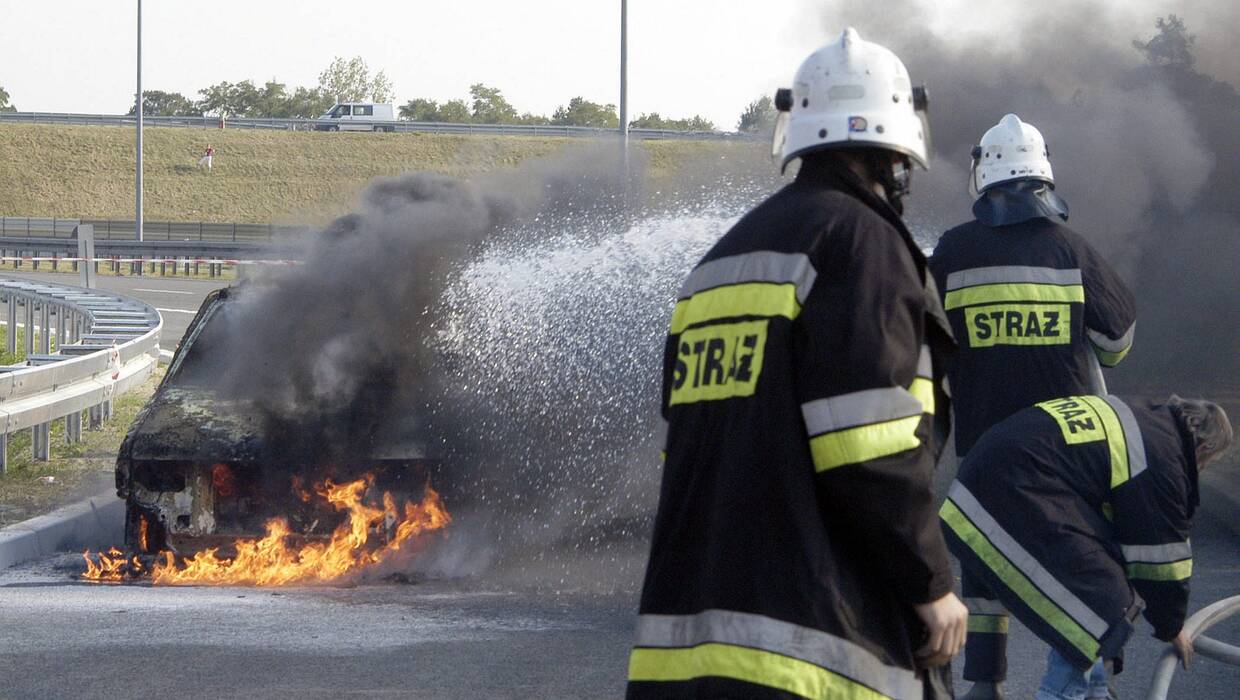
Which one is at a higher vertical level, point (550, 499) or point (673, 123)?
point (673, 123)

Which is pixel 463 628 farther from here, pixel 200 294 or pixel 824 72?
pixel 200 294

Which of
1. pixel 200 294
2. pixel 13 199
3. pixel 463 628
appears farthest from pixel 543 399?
pixel 13 199

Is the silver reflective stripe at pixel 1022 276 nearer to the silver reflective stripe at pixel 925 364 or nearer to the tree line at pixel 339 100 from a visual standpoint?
the silver reflective stripe at pixel 925 364

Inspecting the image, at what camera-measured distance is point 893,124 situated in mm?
2490

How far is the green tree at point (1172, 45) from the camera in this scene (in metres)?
15.1

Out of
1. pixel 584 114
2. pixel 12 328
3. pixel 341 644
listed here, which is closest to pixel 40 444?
pixel 341 644

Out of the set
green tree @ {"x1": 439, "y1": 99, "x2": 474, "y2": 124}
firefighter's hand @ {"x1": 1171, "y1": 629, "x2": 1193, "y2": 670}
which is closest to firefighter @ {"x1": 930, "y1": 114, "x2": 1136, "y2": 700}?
firefighter's hand @ {"x1": 1171, "y1": 629, "x2": 1193, "y2": 670}

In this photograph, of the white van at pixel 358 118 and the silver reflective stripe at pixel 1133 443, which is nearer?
the silver reflective stripe at pixel 1133 443

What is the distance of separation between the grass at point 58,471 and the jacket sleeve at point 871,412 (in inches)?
255

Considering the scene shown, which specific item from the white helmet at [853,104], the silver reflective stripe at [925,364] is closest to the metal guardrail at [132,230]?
the white helmet at [853,104]

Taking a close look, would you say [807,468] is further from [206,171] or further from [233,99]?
[233,99]

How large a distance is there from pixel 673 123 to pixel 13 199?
2620 cm

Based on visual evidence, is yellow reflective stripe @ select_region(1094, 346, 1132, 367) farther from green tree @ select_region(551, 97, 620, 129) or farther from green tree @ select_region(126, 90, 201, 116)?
green tree @ select_region(126, 90, 201, 116)

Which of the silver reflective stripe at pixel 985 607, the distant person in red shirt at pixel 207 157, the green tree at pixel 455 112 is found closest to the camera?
the silver reflective stripe at pixel 985 607
